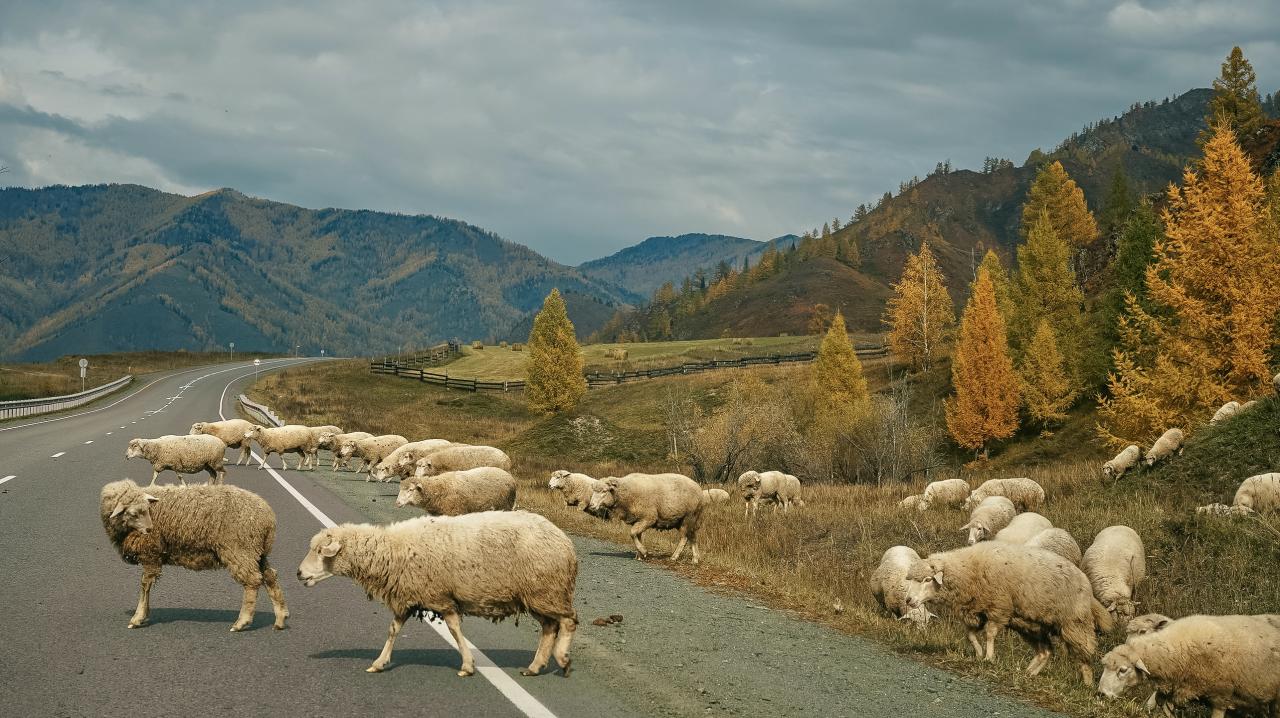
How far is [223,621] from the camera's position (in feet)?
29.1

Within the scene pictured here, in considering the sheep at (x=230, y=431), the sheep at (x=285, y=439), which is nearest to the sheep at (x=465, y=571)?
the sheep at (x=230, y=431)

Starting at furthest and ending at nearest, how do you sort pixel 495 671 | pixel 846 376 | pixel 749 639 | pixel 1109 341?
pixel 846 376
pixel 1109 341
pixel 749 639
pixel 495 671

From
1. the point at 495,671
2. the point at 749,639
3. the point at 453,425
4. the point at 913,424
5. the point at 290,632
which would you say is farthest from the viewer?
the point at 453,425

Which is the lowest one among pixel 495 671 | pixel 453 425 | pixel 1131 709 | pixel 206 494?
pixel 453 425

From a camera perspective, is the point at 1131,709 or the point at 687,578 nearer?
the point at 1131,709

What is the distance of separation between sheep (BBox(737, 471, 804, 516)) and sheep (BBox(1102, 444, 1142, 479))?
8386 millimetres

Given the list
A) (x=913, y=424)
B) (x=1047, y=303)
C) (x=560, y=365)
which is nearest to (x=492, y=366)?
(x=560, y=365)

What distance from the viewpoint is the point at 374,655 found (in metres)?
7.89

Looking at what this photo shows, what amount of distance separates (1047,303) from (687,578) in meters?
57.5

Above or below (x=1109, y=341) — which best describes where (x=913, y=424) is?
below

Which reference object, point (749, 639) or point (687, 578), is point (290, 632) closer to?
point (749, 639)

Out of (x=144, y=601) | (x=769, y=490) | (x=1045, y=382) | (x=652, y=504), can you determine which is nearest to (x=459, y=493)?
(x=652, y=504)

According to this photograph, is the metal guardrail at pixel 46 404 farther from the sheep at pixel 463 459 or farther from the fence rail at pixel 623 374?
the sheep at pixel 463 459

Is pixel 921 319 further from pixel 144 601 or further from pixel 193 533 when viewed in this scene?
pixel 144 601
